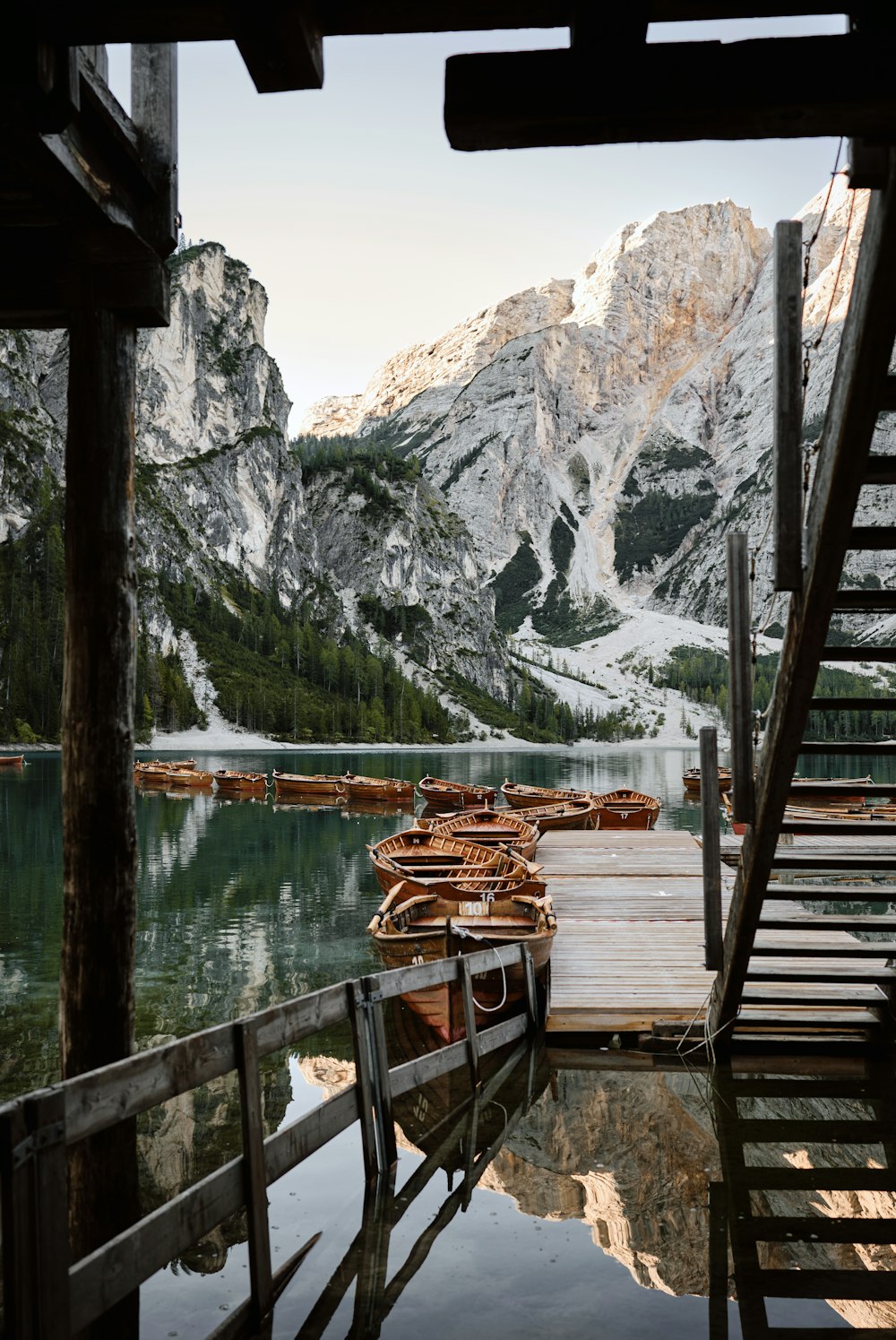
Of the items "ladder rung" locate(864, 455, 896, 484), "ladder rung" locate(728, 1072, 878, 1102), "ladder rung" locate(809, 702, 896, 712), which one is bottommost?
"ladder rung" locate(728, 1072, 878, 1102)

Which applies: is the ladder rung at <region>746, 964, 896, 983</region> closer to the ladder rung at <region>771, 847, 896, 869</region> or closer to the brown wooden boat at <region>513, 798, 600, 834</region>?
the ladder rung at <region>771, 847, 896, 869</region>

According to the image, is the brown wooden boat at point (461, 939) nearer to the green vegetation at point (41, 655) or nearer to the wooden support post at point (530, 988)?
the wooden support post at point (530, 988)

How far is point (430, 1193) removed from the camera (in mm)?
7953

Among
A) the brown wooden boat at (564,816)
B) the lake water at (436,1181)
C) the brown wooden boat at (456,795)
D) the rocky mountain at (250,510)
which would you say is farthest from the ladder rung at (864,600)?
the rocky mountain at (250,510)

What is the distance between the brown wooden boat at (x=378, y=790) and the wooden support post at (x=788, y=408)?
49.2m

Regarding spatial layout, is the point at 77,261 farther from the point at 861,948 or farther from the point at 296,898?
the point at 296,898

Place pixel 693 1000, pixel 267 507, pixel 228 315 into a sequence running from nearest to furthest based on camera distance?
pixel 693 1000, pixel 267 507, pixel 228 315

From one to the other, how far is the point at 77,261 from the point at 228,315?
641 feet

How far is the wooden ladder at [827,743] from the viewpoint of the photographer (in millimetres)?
4457

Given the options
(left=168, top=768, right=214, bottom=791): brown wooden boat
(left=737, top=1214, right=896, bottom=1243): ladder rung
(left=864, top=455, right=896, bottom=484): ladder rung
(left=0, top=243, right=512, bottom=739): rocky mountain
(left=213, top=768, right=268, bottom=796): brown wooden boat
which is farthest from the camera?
(left=0, top=243, right=512, bottom=739): rocky mountain

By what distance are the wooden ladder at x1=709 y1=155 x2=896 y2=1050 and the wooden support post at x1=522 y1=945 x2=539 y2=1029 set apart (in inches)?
87.5

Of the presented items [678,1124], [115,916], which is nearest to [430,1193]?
[678,1124]

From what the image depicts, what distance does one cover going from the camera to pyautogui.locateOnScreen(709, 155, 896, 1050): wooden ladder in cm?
446

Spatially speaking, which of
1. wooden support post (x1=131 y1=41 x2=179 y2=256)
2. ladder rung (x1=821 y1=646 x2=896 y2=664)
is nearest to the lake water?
ladder rung (x1=821 y1=646 x2=896 y2=664)
